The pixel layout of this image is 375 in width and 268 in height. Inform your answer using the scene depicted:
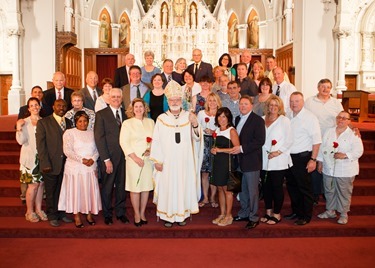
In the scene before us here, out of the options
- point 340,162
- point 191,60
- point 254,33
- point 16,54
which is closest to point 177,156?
point 340,162

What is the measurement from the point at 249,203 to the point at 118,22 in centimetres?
1573

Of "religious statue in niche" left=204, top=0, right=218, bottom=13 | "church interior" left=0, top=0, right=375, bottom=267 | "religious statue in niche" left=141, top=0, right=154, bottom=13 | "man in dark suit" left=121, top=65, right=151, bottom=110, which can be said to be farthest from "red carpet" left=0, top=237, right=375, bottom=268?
"religious statue in niche" left=204, top=0, right=218, bottom=13

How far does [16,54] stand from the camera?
11461 millimetres

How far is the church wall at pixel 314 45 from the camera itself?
11586 millimetres

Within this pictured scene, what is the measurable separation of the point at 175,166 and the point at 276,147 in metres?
1.22

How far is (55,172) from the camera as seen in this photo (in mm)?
4887

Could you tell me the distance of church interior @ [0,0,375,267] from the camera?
455 centimetres

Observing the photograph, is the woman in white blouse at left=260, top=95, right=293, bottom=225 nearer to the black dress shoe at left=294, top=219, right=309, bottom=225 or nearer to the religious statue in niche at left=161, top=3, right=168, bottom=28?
the black dress shoe at left=294, top=219, right=309, bottom=225

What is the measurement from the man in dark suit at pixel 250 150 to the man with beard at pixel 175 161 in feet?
1.75

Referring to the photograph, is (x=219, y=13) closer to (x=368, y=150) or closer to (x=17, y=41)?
(x=17, y=41)

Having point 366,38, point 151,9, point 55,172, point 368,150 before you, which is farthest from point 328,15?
point 55,172

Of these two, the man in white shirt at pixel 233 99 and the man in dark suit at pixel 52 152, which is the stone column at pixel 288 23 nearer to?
the man in white shirt at pixel 233 99

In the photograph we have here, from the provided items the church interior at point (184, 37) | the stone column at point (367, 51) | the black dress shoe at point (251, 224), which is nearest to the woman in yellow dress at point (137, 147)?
the black dress shoe at point (251, 224)

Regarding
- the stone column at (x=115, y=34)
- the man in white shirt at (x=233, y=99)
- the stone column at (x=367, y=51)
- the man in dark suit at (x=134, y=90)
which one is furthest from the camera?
the stone column at (x=115, y=34)
